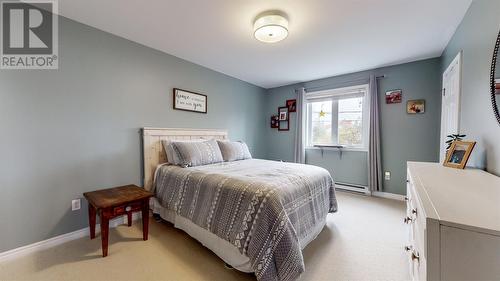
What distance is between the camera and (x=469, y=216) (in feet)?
2.01

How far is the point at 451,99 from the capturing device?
226cm

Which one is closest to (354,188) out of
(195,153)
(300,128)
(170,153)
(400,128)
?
(400,128)

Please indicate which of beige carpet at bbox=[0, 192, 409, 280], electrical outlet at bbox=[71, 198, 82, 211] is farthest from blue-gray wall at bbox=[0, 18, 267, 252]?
beige carpet at bbox=[0, 192, 409, 280]

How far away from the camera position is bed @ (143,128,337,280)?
1.36 meters

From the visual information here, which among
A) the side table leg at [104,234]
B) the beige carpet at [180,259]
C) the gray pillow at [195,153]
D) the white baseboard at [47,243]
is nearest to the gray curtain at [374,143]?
the beige carpet at [180,259]

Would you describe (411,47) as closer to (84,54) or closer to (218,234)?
(218,234)

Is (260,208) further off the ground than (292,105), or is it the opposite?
(292,105)

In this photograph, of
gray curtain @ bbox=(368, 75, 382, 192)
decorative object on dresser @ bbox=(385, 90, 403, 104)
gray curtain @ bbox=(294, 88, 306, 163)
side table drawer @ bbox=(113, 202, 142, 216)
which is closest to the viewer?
side table drawer @ bbox=(113, 202, 142, 216)

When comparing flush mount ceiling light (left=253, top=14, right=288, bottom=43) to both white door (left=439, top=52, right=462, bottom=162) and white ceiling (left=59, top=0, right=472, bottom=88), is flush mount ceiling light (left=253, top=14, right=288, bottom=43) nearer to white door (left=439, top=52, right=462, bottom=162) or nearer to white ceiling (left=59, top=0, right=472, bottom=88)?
white ceiling (left=59, top=0, right=472, bottom=88)

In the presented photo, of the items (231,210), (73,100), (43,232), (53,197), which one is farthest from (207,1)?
(43,232)

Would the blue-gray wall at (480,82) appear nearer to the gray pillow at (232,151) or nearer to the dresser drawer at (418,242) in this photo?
the dresser drawer at (418,242)

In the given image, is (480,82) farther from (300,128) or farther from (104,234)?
(104,234)

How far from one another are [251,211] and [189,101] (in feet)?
7.46

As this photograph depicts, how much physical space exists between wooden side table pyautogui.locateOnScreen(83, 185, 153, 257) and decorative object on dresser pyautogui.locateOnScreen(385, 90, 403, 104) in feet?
12.9
